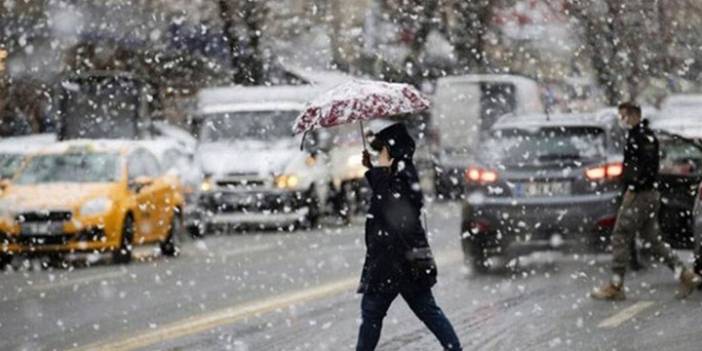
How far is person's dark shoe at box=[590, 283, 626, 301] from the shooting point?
13.5 m

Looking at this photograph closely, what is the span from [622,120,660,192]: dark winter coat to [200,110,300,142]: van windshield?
41.5ft

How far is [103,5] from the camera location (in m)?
36.0

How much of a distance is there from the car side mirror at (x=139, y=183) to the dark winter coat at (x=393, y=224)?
35.8ft

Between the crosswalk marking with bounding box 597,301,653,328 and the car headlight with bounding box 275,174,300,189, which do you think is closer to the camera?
the crosswalk marking with bounding box 597,301,653,328

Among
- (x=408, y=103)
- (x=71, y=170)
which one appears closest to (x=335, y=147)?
(x=71, y=170)

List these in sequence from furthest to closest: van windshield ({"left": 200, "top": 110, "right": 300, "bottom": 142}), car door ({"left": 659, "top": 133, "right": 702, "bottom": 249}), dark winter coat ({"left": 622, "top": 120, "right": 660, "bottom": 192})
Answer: van windshield ({"left": 200, "top": 110, "right": 300, "bottom": 142})
car door ({"left": 659, "top": 133, "right": 702, "bottom": 249})
dark winter coat ({"left": 622, "top": 120, "right": 660, "bottom": 192})

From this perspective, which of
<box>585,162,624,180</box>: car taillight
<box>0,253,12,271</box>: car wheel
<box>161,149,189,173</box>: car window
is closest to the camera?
<box>585,162,624,180</box>: car taillight

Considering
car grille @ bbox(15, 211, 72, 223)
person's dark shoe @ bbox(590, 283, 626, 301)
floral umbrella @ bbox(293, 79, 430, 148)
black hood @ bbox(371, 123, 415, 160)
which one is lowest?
person's dark shoe @ bbox(590, 283, 626, 301)

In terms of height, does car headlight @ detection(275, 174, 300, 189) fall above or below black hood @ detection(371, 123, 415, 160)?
below

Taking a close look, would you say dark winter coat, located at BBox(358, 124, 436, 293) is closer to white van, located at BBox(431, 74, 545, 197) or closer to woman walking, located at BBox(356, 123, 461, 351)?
woman walking, located at BBox(356, 123, 461, 351)

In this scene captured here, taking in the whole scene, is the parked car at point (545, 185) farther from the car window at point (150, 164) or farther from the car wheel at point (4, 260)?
the car wheel at point (4, 260)

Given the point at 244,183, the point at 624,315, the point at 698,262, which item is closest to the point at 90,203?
the point at 244,183

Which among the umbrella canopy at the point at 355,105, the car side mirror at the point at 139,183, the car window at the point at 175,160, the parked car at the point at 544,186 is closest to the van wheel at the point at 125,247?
the car side mirror at the point at 139,183

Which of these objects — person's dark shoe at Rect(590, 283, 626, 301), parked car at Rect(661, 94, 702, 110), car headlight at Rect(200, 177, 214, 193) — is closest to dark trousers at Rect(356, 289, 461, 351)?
person's dark shoe at Rect(590, 283, 626, 301)
